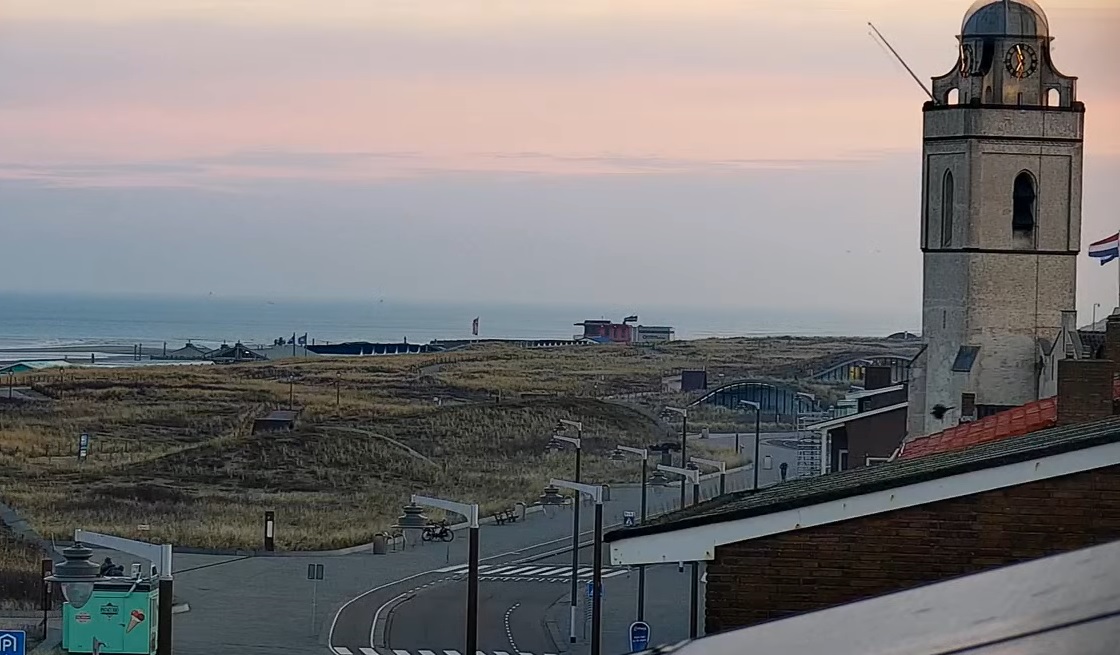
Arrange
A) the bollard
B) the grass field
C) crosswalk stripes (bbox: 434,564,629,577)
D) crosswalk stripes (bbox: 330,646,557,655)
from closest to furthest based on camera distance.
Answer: crosswalk stripes (bbox: 330,646,557,655) < crosswalk stripes (bbox: 434,564,629,577) < the bollard < the grass field

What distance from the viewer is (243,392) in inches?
4272

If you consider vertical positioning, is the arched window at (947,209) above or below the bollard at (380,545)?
above

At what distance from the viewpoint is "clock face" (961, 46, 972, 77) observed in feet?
134

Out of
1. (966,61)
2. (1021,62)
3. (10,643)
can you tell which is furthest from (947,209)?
(10,643)

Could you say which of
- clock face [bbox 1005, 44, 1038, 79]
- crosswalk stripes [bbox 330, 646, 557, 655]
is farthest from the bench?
crosswalk stripes [bbox 330, 646, 557, 655]

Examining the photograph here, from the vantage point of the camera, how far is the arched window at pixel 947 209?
1662 inches

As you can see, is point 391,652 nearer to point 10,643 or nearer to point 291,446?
point 10,643

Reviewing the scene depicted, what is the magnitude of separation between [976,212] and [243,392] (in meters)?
A: 72.3

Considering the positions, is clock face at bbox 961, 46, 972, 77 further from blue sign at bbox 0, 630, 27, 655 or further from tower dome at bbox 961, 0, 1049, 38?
blue sign at bbox 0, 630, 27, 655

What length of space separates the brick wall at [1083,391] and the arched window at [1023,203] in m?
23.9

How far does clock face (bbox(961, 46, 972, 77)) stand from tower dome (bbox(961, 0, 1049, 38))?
0.34 meters

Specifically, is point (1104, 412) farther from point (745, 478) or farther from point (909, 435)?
point (745, 478)

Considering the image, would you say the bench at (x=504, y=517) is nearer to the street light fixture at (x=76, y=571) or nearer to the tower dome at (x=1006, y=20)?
the tower dome at (x=1006, y=20)

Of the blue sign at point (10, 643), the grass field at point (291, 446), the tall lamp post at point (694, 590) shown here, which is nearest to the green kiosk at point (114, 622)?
the blue sign at point (10, 643)
